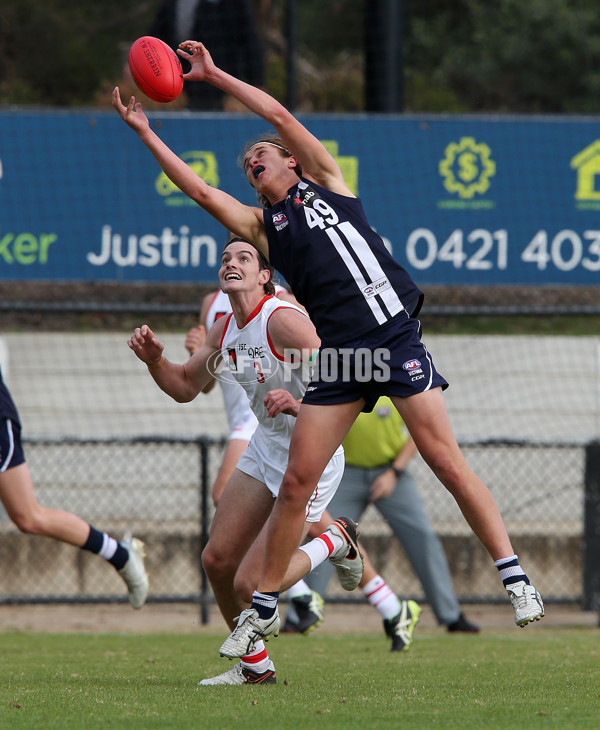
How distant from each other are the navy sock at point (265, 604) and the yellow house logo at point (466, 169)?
659cm

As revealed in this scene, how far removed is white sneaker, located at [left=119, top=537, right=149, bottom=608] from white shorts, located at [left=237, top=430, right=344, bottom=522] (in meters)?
2.04

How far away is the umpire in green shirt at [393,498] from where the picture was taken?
26.4 ft

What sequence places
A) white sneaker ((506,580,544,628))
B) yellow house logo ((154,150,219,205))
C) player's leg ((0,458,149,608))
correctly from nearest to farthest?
white sneaker ((506,580,544,628)) → player's leg ((0,458,149,608)) → yellow house logo ((154,150,219,205))

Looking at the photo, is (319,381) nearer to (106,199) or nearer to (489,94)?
(106,199)

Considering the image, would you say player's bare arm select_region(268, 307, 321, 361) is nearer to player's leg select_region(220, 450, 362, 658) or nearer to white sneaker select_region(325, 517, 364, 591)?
player's leg select_region(220, 450, 362, 658)

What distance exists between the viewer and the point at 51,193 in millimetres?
10148

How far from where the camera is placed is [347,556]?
5.34m

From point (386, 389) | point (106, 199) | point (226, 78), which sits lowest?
point (386, 389)

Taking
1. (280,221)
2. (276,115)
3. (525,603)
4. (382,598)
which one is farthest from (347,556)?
(276,115)

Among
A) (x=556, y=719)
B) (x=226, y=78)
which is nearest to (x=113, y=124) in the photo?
(x=226, y=78)

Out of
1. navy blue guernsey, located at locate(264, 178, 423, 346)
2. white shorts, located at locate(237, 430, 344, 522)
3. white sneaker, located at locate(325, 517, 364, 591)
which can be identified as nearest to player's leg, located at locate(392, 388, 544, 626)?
navy blue guernsey, located at locate(264, 178, 423, 346)

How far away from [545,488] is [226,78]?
21.9 feet

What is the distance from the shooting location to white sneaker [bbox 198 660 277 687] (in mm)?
4629

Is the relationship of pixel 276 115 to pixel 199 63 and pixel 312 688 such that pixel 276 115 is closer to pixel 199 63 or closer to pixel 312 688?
pixel 199 63
